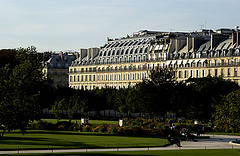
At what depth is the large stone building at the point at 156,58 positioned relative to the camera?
141500 millimetres

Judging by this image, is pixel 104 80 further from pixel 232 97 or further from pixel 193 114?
pixel 232 97

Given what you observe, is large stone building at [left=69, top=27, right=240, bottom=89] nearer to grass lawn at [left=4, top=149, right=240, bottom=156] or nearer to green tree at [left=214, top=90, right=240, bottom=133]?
green tree at [left=214, top=90, right=240, bottom=133]

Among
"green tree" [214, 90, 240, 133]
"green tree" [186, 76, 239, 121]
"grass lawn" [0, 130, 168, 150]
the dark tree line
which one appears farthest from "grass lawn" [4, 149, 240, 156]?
"green tree" [186, 76, 239, 121]

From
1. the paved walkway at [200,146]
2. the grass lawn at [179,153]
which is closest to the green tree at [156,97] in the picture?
the paved walkway at [200,146]

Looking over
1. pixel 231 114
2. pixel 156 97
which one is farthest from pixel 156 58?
pixel 231 114

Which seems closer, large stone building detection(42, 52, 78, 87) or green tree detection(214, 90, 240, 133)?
green tree detection(214, 90, 240, 133)

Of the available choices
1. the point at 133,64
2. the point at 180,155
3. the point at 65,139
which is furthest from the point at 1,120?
the point at 133,64

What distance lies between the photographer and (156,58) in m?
161

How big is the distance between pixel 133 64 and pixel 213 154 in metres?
114

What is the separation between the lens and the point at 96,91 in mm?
144125

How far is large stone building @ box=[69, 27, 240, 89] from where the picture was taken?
5571 inches

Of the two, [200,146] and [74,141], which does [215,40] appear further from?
[74,141]

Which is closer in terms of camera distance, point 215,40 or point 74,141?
point 74,141

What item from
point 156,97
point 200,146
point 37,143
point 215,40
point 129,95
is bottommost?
point 200,146
